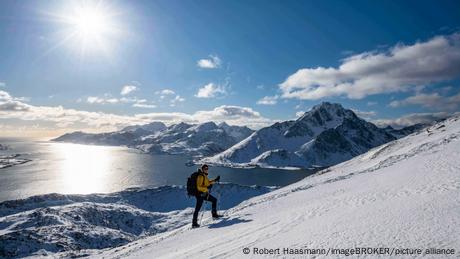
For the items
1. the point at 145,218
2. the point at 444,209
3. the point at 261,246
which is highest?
the point at 444,209

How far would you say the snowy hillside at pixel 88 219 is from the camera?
2512 inches

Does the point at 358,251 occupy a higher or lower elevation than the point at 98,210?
higher

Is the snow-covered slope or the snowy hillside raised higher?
the snow-covered slope

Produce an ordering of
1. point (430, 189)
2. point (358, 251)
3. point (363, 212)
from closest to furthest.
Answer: point (358, 251) < point (363, 212) < point (430, 189)

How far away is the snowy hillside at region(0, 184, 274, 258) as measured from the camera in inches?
2512

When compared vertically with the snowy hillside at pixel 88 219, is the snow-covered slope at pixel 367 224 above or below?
above

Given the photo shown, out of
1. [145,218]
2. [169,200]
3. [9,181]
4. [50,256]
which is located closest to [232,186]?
[169,200]

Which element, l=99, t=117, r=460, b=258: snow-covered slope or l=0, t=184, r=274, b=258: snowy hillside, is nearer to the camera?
l=99, t=117, r=460, b=258: snow-covered slope

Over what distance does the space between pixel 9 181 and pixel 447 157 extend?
225 meters

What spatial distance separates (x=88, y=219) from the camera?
A: 87188 millimetres

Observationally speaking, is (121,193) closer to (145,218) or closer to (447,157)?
(145,218)

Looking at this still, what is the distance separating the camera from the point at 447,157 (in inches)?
833

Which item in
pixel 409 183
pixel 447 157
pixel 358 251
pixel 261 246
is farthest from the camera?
pixel 447 157

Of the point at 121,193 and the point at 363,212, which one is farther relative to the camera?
the point at 121,193
